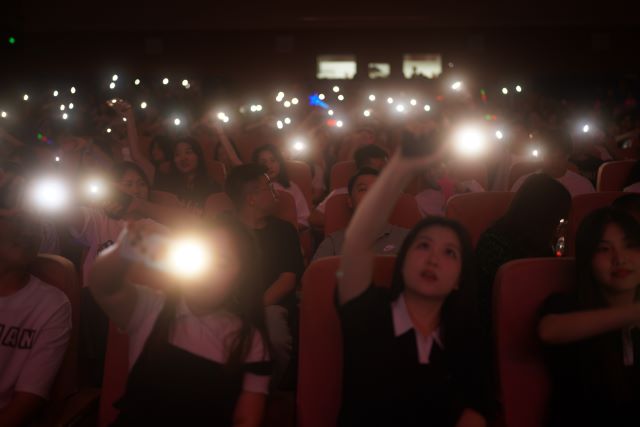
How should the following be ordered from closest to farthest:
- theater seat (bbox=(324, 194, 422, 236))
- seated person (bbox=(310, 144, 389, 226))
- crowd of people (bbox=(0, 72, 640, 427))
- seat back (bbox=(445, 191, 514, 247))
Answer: crowd of people (bbox=(0, 72, 640, 427)) → seat back (bbox=(445, 191, 514, 247)) → theater seat (bbox=(324, 194, 422, 236)) → seated person (bbox=(310, 144, 389, 226))

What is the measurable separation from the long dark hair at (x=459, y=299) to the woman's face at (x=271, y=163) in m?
2.61

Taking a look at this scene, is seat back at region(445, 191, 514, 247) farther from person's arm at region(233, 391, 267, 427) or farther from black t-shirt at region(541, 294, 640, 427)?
person's arm at region(233, 391, 267, 427)

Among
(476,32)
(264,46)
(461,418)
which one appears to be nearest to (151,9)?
(264,46)

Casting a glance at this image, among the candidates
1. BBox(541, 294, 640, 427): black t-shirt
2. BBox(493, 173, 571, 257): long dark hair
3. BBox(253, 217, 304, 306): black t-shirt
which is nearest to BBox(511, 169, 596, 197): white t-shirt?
BBox(493, 173, 571, 257): long dark hair

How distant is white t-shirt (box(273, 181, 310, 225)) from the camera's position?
415 centimetres

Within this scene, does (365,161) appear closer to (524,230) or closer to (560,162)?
(560,162)

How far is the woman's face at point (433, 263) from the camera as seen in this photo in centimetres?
161

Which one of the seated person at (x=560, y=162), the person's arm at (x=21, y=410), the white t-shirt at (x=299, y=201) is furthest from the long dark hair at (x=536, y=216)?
the white t-shirt at (x=299, y=201)

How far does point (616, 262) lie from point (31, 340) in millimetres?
1764

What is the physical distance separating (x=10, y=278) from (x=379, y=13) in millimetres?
11694

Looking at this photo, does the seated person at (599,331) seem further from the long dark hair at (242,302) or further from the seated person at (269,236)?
the seated person at (269,236)

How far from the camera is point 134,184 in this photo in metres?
3.11

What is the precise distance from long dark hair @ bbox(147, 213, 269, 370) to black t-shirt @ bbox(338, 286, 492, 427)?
0.88 ft

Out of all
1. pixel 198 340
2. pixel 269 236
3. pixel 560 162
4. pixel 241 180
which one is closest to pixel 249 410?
pixel 198 340
